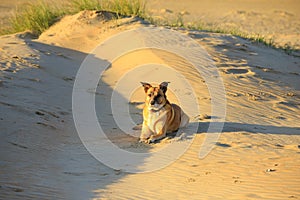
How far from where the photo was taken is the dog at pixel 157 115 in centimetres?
982

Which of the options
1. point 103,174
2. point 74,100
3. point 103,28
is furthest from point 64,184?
point 103,28

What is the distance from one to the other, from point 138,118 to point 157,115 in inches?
70.4

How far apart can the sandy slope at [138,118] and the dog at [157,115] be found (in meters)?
0.26

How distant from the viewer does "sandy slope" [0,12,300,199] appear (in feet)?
25.3

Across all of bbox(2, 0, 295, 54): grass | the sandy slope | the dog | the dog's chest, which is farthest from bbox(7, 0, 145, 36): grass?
the dog's chest

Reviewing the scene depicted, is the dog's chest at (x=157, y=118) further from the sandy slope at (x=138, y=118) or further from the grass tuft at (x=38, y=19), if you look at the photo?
the grass tuft at (x=38, y=19)

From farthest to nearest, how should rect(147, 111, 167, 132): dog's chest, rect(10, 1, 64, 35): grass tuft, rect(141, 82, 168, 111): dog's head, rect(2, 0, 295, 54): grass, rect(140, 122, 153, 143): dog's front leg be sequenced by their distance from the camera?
rect(10, 1, 64, 35): grass tuft < rect(2, 0, 295, 54): grass < rect(140, 122, 153, 143): dog's front leg < rect(147, 111, 167, 132): dog's chest < rect(141, 82, 168, 111): dog's head

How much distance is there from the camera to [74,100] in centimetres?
1250

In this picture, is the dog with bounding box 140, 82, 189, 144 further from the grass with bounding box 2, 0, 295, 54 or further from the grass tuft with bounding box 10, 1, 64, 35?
the grass tuft with bounding box 10, 1, 64, 35

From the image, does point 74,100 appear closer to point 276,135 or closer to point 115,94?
point 115,94

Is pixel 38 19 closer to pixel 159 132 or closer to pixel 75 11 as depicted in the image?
pixel 75 11

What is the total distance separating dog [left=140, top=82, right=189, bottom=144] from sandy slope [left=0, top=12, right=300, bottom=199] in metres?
0.26

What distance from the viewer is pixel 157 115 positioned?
9.89 meters

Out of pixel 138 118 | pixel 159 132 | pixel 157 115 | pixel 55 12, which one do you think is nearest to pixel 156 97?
pixel 157 115
